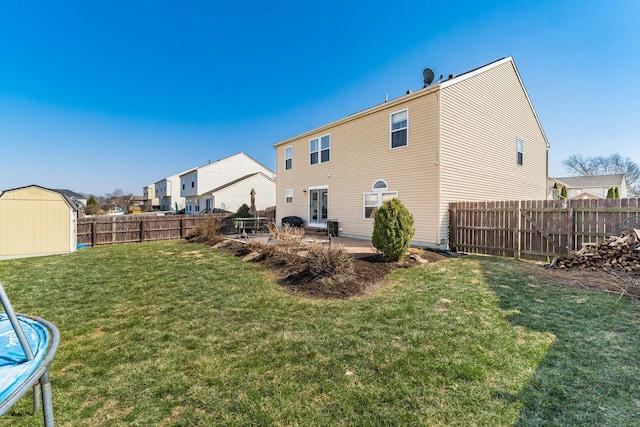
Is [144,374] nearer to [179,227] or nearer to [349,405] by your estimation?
[349,405]

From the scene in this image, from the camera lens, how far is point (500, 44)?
1238 cm

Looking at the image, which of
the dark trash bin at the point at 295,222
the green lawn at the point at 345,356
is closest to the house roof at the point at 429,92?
the dark trash bin at the point at 295,222

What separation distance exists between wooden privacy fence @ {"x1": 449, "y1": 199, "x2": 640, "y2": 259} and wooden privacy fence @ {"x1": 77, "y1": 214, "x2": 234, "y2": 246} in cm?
1230

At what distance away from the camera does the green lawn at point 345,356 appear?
2.24 m

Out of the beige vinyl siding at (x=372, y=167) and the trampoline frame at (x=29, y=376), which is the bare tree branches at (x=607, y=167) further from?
the trampoline frame at (x=29, y=376)

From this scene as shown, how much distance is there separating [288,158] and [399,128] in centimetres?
791

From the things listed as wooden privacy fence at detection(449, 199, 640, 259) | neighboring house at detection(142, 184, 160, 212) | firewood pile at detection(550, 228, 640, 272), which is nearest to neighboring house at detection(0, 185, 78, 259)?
wooden privacy fence at detection(449, 199, 640, 259)

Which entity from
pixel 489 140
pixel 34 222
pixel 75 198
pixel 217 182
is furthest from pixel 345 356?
pixel 75 198

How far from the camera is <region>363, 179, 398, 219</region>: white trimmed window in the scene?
11297 mm

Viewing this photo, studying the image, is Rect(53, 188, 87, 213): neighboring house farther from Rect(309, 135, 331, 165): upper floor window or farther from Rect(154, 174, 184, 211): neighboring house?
Rect(309, 135, 331, 165): upper floor window

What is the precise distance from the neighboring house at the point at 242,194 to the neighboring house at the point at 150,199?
3283cm

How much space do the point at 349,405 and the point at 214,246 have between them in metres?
10.3

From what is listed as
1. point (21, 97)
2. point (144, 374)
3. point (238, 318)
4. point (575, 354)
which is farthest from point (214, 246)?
point (21, 97)

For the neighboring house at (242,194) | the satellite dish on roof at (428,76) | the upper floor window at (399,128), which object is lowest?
the neighboring house at (242,194)
